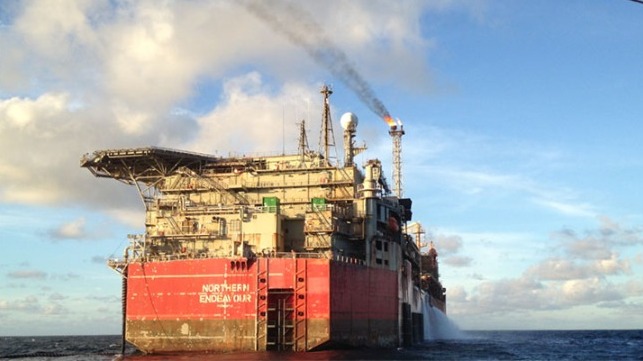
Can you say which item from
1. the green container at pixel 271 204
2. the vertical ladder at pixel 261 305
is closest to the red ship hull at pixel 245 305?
the vertical ladder at pixel 261 305

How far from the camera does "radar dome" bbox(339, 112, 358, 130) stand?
55219 mm

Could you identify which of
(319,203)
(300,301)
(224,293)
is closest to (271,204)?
(319,203)

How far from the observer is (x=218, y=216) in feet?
156

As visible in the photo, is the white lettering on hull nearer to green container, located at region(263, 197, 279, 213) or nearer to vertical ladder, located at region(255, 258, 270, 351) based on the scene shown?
vertical ladder, located at region(255, 258, 270, 351)

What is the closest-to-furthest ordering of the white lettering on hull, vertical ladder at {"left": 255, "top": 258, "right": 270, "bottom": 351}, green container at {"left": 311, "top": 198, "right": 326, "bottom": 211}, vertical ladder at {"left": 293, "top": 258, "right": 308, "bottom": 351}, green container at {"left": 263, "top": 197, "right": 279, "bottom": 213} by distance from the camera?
vertical ladder at {"left": 255, "top": 258, "right": 270, "bottom": 351} < vertical ladder at {"left": 293, "top": 258, "right": 308, "bottom": 351} < the white lettering on hull < green container at {"left": 311, "top": 198, "right": 326, "bottom": 211} < green container at {"left": 263, "top": 197, "right": 279, "bottom": 213}

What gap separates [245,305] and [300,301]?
3.48 meters

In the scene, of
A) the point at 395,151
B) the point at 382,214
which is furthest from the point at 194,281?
the point at 395,151

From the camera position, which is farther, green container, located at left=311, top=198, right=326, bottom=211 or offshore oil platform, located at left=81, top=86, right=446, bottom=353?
green container, located at left=311, top=198, right=326, bottom=211

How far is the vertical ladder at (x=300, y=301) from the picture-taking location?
1660 inches

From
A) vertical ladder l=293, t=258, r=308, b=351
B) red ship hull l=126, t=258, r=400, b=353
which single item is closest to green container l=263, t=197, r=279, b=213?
red ship hull l=126, t=258, r=400, b=353

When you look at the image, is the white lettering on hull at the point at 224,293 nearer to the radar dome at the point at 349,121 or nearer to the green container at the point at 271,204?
the green container at the point at 271,204

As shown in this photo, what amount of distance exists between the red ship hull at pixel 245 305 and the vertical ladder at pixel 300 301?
0.21 feet

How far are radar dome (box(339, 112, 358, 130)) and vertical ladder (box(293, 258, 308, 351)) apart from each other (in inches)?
632

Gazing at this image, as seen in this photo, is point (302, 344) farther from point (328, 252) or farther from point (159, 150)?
point (159, 150)
